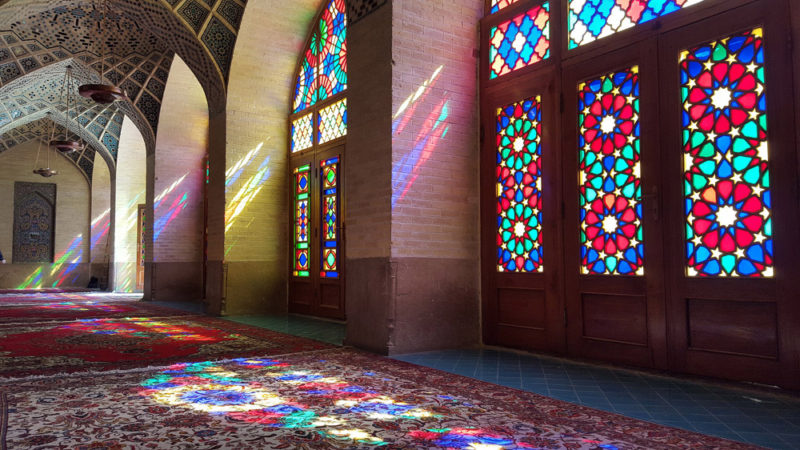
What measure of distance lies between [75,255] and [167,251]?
9.09 metres

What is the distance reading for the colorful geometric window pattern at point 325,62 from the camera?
321 inches

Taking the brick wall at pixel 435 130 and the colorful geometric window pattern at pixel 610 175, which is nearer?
the colorful geometric window pattern at pixel 610 175

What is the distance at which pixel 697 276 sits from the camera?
151 inches

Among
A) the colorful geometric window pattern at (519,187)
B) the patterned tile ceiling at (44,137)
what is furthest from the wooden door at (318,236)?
the patterned tile ceiling at (44,137)

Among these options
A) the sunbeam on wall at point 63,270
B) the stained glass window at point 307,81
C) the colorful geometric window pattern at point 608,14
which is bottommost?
the sunbeam on wall at point 63,270

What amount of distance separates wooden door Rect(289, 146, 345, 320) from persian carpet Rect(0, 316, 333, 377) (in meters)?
1.30

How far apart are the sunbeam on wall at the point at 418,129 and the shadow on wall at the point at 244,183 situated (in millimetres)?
4426

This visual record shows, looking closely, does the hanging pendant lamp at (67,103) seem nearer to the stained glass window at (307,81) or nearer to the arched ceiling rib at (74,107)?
the arched ceiling rib at (74,107)

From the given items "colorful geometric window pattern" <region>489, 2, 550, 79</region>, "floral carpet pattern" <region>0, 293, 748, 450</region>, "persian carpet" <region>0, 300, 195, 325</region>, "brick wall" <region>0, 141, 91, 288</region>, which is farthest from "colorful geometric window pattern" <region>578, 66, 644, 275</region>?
"brick wall" <region>0, 141, 91, 288</region>

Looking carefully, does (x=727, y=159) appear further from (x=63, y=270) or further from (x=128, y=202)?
(x=63, y=270)

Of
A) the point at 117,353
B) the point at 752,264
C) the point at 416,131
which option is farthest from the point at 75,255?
the point at 752,264

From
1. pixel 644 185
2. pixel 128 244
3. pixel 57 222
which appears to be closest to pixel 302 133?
pixel 644 185

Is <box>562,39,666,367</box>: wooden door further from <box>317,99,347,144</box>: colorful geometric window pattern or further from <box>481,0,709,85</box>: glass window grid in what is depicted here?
<box>317,99,347,144</box>: colorful geometric window pattern

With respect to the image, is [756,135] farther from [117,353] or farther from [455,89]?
[117,353]
